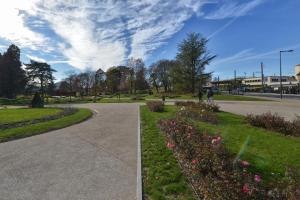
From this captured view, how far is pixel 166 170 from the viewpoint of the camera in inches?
217

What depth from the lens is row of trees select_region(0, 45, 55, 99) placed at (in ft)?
184

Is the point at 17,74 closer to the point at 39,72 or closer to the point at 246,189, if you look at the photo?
the point at 39,72

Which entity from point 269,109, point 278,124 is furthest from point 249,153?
point 269,109

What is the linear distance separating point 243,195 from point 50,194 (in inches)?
133

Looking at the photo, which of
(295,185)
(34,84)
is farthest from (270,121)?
(34,84)

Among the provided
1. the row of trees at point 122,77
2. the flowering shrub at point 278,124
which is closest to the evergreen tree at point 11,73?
the row of trees at point 122,77

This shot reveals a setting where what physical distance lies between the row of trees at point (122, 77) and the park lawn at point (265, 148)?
34628 millimetres

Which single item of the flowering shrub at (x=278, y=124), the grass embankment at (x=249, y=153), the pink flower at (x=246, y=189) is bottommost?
the grass embankment at (x=249, y=153)

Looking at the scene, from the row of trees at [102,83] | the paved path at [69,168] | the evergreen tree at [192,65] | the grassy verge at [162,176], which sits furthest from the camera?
the row of trees at [102,83]

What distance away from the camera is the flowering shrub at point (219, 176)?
131 inches

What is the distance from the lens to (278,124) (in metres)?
9.98

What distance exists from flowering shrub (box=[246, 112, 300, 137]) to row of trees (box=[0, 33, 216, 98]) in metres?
32.5

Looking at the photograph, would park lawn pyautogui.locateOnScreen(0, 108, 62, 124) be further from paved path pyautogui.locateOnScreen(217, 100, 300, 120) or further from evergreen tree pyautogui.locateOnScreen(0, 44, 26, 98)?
evergreen tree pyautogui.locateOnScreen(0, 44, 26, 98)

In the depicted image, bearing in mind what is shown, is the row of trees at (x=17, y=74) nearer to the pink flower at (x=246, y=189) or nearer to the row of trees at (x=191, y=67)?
the row of trees at (x=191, y=67)
